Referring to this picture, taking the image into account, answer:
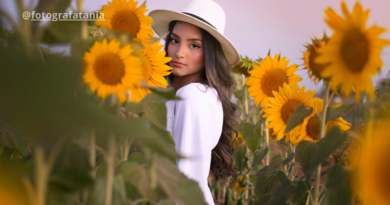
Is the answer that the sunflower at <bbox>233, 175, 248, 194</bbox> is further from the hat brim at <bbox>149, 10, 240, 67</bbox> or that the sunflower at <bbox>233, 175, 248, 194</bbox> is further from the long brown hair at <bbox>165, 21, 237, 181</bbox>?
the hat brim at <bbox>149, 10, 240, 67</bbox>

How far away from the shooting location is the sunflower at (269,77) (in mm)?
1189

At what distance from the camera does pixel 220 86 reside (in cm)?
140

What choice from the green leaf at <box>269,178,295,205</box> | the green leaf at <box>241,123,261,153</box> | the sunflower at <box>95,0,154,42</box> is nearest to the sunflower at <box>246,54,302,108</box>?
the green leaf at <box>241,123,261,153</box>

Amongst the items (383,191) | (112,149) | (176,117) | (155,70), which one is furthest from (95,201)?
(176,117)

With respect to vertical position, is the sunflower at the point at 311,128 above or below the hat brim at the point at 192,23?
below

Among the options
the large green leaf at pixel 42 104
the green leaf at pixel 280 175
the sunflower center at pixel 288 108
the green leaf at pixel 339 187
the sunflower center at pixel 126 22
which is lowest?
the green leaf at pixel 280 175

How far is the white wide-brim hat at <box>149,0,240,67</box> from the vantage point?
4.07ft

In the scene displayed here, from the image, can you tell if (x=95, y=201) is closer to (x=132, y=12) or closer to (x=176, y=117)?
(x=132, y=12)

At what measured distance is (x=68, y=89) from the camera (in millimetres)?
115

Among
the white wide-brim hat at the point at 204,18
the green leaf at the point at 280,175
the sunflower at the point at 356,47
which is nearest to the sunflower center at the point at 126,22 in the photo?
the sunflower at the point at 356,47

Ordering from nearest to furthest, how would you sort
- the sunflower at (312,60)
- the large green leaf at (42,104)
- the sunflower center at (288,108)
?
the large green leaf at (42,104)
the sunflower at (312,60)
the sunflower center at (288,108)

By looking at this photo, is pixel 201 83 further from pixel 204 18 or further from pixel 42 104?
pixel 42 104

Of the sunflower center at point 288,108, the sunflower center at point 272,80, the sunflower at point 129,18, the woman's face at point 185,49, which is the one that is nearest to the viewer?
the sunflower at point 129,18

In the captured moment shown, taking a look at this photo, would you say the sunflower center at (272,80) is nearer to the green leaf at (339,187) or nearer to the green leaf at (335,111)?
the green leaf at (335,111)
